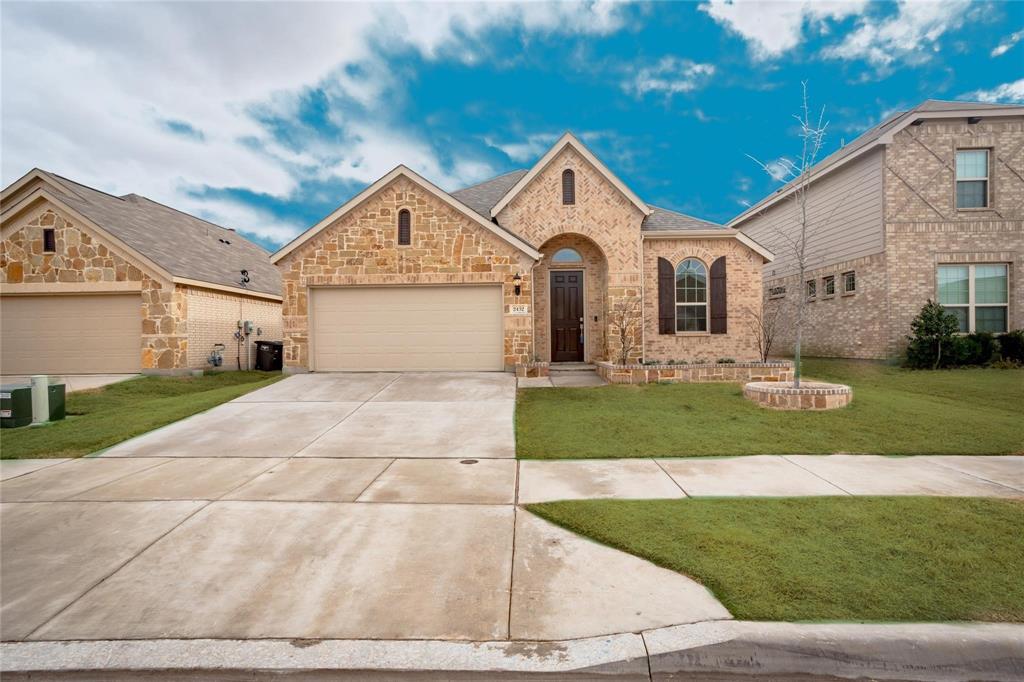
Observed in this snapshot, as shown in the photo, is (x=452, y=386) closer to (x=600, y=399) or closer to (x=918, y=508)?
(x=600, y=399)

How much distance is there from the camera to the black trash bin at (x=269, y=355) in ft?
57.2

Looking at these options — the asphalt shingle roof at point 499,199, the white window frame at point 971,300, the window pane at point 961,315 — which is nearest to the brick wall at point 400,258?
the asphalt shingle roof at point 499,199

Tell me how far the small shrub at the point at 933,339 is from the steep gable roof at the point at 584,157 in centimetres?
862

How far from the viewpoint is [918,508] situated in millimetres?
4617

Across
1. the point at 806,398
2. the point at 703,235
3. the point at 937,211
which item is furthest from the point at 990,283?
the point at 806,398

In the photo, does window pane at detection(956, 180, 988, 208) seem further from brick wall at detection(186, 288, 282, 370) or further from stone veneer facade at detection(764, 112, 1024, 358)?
brick wall at detection(186, 288, 282, 370)

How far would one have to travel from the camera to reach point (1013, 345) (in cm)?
1425

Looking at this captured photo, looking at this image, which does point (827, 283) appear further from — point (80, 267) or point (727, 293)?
point (80, 267)

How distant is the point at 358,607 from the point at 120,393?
12289 millimetres

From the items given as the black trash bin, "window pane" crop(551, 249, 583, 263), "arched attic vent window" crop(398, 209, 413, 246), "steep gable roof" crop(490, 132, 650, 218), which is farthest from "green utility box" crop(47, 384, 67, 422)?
"window pane" crop(551, 249, 583, 263)

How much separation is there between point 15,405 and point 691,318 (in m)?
16.0

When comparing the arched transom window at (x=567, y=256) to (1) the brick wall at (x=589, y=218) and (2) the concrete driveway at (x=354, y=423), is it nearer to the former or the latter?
(1) the brick wall at (x=589, y=218)

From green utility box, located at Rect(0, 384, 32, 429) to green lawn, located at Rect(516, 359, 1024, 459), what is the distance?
29.3 ft

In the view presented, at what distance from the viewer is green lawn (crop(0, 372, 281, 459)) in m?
7.51
